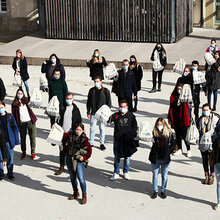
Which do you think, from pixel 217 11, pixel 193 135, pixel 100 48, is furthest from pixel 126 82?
pixel 217 11

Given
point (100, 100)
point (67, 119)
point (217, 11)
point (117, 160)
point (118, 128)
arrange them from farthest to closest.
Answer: point (217, 11)
point (100, 100)
point (67, 119)
point (117, 160)
point (118, 128)

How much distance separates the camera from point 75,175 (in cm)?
1030

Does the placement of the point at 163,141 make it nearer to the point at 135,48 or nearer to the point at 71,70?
the point at 71,70

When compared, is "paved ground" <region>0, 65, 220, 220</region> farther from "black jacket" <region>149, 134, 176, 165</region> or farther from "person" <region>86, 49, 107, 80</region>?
"person" <region>86, 49, 107, 80</region>

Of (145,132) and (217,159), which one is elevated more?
(145,132)

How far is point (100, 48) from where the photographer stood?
24.1 meters

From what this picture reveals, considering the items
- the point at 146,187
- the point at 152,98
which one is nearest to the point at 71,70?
the point at 152,98

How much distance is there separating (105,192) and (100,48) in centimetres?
1383

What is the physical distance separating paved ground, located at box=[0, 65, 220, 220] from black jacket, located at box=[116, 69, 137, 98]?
4.82 feet

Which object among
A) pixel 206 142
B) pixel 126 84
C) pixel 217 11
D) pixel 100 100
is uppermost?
pixel 217 11

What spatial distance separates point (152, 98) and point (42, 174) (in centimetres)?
635

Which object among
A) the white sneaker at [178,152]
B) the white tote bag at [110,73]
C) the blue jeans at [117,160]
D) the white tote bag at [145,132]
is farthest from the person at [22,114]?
the white tote bag at [110,73]

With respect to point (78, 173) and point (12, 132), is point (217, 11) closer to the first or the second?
point (12, 132)

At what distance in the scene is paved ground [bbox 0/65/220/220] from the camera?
32.9 feet
